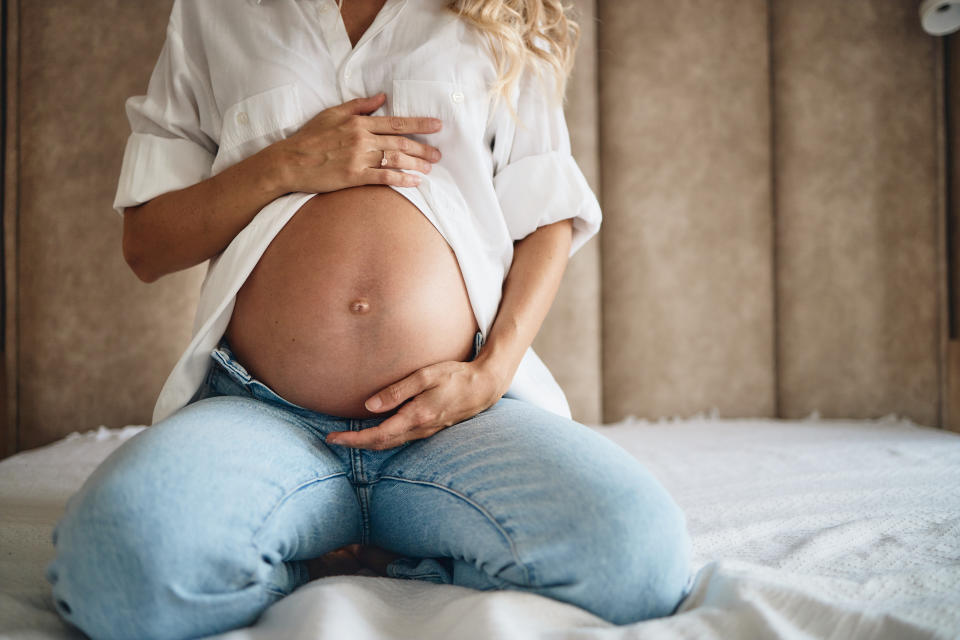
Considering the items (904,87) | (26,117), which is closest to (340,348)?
(26,117)

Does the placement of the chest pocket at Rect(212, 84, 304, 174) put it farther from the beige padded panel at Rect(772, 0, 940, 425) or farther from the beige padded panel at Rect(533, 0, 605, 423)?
the beige padded panel at Rect(772, 0, 940, 425)

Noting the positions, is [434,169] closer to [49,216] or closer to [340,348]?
[340,348]

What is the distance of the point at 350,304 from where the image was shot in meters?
0.72

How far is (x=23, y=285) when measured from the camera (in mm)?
1536

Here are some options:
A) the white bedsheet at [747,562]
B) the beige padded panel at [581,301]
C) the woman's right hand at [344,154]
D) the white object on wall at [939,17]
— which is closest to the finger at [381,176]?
the woman's right hand at [344,154]

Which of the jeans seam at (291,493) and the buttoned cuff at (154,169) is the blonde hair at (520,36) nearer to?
the buttoned cuff at (154,169)

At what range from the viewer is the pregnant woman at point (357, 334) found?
54cm

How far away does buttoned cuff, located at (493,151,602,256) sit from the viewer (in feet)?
2.87

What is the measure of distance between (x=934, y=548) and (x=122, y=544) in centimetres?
80

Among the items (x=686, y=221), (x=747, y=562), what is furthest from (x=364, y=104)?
(x=686, y=221)

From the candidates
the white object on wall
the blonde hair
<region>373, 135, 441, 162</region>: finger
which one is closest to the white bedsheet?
<region>373, 135, 441, 162</region>: finger

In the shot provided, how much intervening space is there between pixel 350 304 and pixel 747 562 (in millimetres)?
491

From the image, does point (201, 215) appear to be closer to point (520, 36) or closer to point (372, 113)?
point (372, 113)

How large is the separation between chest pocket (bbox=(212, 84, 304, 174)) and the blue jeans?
0.33 metres
